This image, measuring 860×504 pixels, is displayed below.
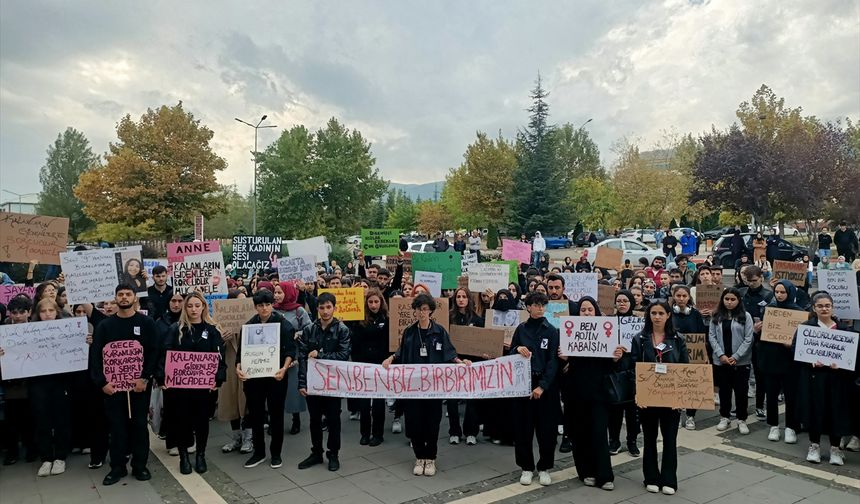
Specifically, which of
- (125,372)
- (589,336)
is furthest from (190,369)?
(589,336)

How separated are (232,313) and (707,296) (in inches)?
272

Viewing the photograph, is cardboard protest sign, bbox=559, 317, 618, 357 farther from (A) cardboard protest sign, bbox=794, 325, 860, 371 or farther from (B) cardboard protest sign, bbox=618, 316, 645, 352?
(A) cardboard protest sign, bbox=794, 325, 860, 371

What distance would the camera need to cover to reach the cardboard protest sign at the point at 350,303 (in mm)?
7770

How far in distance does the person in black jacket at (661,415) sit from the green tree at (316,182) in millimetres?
36298

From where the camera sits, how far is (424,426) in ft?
21.0

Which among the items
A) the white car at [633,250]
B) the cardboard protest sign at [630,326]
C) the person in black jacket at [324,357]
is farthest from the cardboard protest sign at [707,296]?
the white car at [633,250]

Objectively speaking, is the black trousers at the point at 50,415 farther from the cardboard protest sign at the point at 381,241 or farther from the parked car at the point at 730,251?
the parked car at the point at 730,251

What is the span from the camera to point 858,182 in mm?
28953

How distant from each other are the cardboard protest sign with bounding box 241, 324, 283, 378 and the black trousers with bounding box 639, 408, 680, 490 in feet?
12.4

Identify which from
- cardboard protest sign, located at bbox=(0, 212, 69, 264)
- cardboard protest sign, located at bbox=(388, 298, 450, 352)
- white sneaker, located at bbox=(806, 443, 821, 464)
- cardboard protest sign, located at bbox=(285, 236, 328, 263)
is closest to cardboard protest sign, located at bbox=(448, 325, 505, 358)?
cardboard protest sign, located at bbox=(388, 298, 450, 352)

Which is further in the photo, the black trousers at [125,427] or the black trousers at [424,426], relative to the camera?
the black trousers at [424,426]

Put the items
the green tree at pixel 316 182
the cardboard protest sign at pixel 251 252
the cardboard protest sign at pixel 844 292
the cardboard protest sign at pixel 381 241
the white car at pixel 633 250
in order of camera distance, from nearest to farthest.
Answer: the cardboard protest sign at pixel 844 292, the cardboard protest sign at pixel 251 252, the cardboard protest sign at pixel 381 241, the white car at pixel 633 250, the green tree at pixel 316 182

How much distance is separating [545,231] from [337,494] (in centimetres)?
3612

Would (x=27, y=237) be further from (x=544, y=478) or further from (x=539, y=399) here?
(x=544, y=478)
